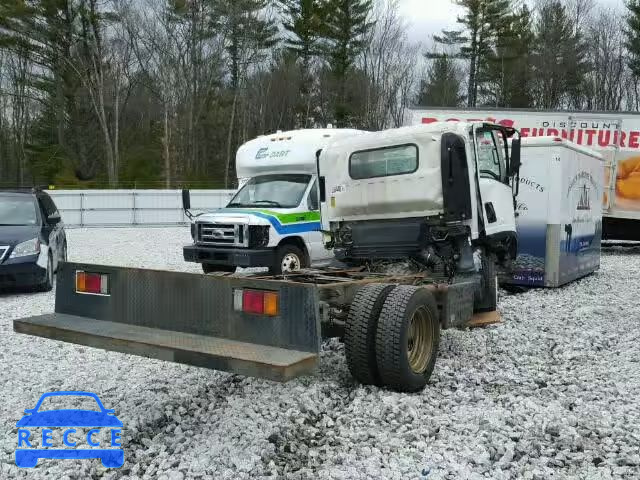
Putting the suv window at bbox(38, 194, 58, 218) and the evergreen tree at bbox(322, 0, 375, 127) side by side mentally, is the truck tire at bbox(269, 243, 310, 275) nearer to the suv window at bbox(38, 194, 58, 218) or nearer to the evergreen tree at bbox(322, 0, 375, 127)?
the suv window at bbox(38, 194, 58, 218)

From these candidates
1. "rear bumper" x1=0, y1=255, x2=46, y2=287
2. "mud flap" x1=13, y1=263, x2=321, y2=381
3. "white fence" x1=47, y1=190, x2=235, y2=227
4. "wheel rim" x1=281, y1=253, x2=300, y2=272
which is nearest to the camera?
"mud flap" x1=13, y1=263, x2=321, y2=381

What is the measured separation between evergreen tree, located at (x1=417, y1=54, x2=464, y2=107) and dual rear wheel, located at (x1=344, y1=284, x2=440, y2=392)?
3896cm

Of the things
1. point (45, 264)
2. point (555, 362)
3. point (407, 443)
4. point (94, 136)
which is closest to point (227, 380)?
point (407, 443)

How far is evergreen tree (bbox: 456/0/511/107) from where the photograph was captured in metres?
41.0

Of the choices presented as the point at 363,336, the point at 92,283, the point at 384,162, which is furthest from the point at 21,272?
the point at 363,336

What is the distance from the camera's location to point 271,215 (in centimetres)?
1051

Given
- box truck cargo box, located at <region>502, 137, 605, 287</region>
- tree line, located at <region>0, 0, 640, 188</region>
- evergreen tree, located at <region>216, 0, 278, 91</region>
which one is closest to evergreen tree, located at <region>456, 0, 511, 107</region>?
tree line, located at <region>0, 0, 640, 188</region>

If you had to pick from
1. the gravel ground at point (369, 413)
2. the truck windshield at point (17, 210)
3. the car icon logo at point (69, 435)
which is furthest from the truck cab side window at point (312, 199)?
the car icon logo at point (69, 435)

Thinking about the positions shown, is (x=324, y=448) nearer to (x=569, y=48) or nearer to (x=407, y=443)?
(x=407, y=443)

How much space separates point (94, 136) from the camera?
4266 cm

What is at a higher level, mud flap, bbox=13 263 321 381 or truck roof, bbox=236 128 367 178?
truck roof, bbox=236 128 367 178

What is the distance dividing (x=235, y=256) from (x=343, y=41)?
34.1 meters

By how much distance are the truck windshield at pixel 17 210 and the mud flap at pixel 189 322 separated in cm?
565

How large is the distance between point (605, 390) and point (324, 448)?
2502 mm
